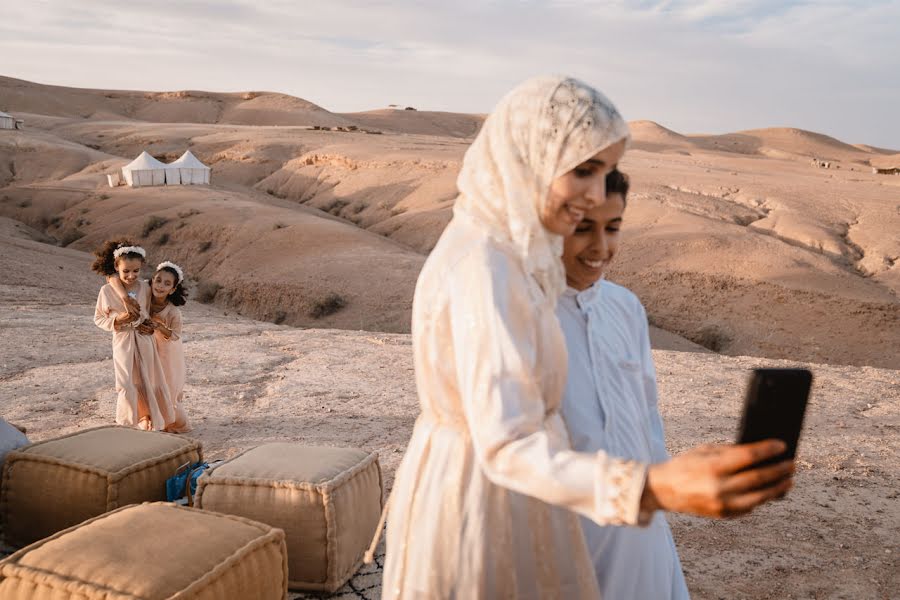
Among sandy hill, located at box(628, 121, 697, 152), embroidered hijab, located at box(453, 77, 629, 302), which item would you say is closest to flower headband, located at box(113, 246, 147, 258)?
embroidered hijab, located at box(453, 77, 629, 302)

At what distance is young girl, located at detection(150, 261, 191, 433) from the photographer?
5.86m

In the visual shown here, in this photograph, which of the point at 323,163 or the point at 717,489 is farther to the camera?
the point at 323,163

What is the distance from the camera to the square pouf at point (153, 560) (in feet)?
7.95

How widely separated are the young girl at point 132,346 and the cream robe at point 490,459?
4716mm

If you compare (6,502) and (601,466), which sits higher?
(601,466)

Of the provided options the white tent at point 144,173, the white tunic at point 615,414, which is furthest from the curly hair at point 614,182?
the white tent at point 144,173

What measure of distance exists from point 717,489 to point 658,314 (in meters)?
12.3

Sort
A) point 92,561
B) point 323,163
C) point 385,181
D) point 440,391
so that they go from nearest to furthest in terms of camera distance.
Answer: point 440,391 → point 92,561 → point 385,181 → point 323,163

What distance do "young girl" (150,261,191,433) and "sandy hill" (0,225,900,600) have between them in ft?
0.73

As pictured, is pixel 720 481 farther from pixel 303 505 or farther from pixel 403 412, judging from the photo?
pixel 403 412

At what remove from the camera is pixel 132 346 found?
19.0ft

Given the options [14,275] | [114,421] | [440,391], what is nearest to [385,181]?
[14,275]

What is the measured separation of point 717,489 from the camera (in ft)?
3.44

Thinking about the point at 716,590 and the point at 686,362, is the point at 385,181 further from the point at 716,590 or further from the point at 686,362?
the point at 716,590
